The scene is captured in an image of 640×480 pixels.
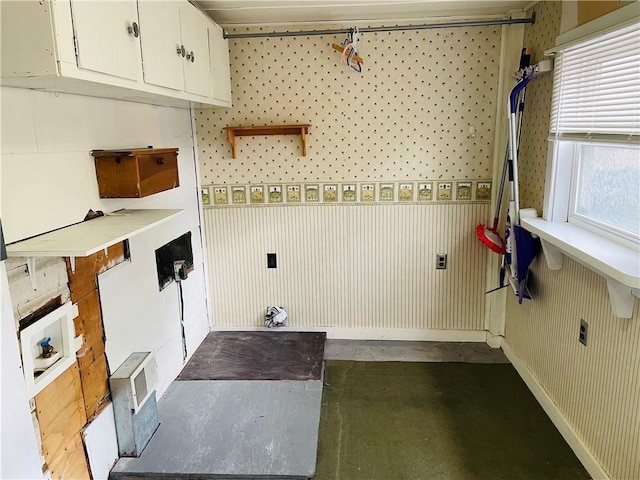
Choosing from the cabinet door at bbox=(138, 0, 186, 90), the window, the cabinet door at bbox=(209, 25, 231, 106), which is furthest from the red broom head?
the cabinet door at bbox=(138, 0, 186, 90)

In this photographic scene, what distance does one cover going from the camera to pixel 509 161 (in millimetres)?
2773

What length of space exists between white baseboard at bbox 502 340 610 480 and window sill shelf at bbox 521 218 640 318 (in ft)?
2.41

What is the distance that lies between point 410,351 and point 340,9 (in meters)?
2.30

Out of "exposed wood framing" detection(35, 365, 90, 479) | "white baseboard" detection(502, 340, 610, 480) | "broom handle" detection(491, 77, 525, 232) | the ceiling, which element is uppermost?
the ceiling

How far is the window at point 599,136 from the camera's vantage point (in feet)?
6.06

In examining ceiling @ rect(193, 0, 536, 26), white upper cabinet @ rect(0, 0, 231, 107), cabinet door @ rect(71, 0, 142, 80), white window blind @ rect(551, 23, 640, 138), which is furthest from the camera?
ceiling @ rect(193, 0, 536, 26)

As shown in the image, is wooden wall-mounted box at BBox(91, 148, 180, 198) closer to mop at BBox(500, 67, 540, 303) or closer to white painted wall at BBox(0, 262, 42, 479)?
white painted wall at BBox(0, 262, 42, 479)

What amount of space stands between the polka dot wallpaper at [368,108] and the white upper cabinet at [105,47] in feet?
2.25

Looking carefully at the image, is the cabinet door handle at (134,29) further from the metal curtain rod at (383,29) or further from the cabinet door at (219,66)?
the metal curtain rod at (383,29)

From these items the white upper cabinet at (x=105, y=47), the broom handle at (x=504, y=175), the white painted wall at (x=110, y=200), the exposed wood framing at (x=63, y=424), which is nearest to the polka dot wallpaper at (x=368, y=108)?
the broom handle at (x=504, y=175)

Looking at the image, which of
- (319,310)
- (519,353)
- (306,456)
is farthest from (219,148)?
(519,353)

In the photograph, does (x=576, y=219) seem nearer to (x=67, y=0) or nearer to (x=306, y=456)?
(x=306, y=456)

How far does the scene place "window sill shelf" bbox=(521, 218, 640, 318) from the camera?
1.67 meters

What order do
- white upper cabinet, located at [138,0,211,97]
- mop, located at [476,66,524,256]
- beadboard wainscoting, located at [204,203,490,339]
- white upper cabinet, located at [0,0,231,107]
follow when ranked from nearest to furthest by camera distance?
white upper cabinet, located at [0,0,231,107], white upper cabinet, located at [138,0,211,97], mop, located at [476,66,524,256], beadboard wainscoting, located at [204,203,490,339]
